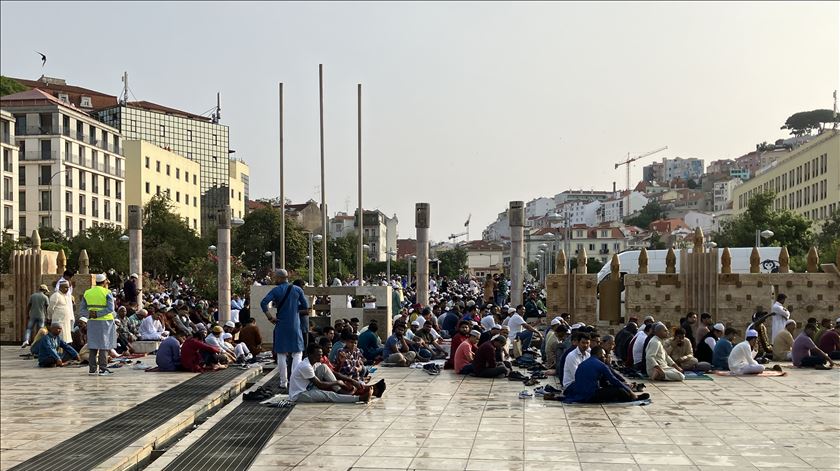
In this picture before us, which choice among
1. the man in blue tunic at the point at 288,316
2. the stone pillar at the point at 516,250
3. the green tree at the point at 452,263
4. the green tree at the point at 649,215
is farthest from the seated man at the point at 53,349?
the green tree at the point at 649,215

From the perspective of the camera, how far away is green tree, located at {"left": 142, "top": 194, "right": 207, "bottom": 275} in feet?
162

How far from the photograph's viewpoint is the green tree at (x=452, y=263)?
92.8 meters

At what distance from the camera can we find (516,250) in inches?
1071

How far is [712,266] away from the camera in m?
22.5

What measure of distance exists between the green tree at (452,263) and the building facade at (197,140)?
25.3 m

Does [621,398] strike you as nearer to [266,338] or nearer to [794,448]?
[794,448]

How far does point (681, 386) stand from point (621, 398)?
8.34 ft

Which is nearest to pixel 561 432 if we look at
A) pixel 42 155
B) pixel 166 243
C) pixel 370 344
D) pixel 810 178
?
pixel 370 344

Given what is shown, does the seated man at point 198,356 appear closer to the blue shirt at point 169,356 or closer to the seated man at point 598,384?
the blue shirt at point 169,356

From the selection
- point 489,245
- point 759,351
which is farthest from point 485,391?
point 489,245

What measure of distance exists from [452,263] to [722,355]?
79794mm

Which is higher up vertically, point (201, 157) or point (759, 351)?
point (201, 157)

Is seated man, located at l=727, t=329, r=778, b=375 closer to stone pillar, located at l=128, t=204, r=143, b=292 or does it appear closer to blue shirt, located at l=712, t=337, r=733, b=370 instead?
blue shirt, located at l=712, t=337, r=733, b=370

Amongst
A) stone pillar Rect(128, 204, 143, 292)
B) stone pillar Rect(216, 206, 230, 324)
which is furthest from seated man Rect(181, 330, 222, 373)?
stone pillar Rect(128, 204, 143, 292)
